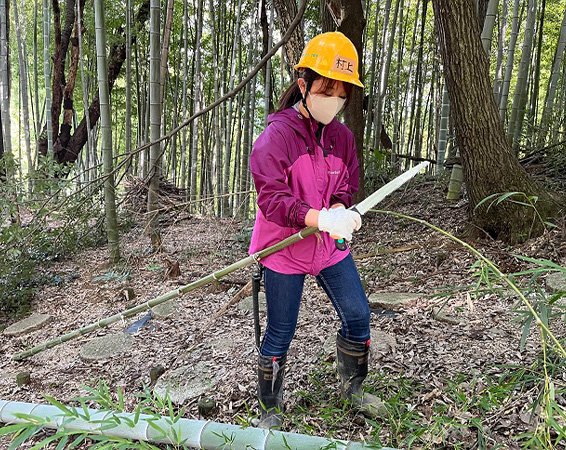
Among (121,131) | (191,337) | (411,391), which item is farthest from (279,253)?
(121,131)

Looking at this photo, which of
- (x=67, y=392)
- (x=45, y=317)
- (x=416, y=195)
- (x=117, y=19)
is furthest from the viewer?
(x=117, y=19)

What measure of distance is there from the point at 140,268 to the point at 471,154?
292 centimetres

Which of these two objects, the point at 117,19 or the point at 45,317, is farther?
the point at 117,19

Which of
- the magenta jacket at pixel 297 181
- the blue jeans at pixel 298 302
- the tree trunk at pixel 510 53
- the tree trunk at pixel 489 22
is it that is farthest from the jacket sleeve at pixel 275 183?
the tree trunk at pixel 510 53

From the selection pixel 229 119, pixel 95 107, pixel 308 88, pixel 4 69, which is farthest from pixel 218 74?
pixel 308 88

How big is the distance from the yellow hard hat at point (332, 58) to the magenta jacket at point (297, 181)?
16cm

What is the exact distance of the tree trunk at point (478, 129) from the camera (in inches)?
105

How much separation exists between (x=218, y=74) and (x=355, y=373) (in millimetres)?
7270

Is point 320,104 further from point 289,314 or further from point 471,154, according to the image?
point 471,154

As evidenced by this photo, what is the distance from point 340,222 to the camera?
122 centimetres

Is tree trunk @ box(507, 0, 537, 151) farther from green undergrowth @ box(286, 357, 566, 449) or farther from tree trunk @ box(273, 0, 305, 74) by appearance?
green undergrowth @ box(286, 357, 566, 449)

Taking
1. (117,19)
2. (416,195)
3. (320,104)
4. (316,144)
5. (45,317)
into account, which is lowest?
(45,317)

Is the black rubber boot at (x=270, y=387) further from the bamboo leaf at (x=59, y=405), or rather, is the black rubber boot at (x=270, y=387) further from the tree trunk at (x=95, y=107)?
the tree trunk at (x=95, y=107)

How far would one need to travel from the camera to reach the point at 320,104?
138cm
